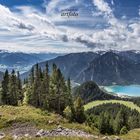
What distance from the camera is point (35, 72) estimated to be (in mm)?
100375

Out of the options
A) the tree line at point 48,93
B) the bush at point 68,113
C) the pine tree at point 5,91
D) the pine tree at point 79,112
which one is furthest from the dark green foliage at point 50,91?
the pine tree at point 5,91

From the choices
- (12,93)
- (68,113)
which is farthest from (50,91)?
(12,93)

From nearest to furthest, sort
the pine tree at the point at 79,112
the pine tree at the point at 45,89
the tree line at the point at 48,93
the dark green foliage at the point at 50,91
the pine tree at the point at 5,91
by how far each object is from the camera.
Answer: the pine tree at the point at 79,112
the tree line at the point at 48,93
the pine tree at the point at 45,89
the dark green foliage at the point at 50,91
the pine tree at the point at 5,91

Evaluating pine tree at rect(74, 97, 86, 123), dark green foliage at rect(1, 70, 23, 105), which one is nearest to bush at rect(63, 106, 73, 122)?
pine tree at rect(74, 97, 86, 123)

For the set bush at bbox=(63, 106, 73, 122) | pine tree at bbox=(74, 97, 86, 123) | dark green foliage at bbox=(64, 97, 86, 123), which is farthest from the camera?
pine tree at bbox=(74, 97, 86, 123)

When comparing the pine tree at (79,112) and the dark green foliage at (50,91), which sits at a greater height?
the dark green foliage at (50,91)

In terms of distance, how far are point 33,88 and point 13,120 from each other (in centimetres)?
3885

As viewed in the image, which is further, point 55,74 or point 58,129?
point 55,74

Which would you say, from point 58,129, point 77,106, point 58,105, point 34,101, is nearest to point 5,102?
point 34,101

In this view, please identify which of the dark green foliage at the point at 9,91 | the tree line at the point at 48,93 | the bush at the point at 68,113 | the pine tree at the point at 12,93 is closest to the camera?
the bush at the point at 68,113

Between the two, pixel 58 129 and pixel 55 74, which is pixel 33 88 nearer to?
pixel 55 74

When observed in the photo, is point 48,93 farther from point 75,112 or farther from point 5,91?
point 5,91

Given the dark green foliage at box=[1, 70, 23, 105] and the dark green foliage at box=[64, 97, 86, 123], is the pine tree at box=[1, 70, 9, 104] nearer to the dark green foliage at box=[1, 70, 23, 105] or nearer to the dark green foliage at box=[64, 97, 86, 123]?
the dark green foliage at box=[1, 70, 23, 105]

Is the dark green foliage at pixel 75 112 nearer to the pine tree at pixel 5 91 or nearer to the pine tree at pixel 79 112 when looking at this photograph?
the pine tree at pixel 79 112
